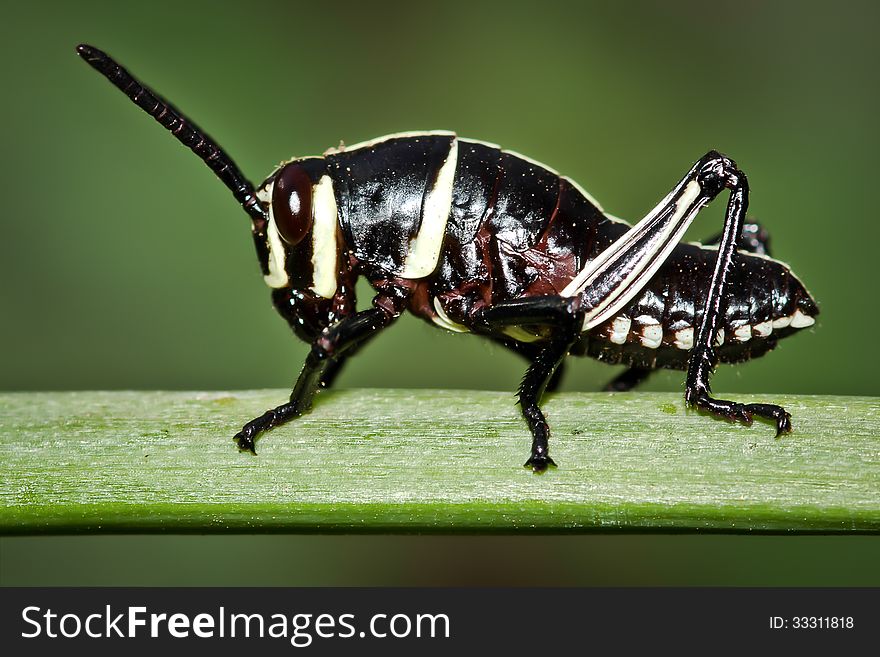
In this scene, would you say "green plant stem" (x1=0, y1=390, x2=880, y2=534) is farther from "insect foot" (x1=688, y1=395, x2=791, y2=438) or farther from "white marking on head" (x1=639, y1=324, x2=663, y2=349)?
"white marking on head" (x1=639, y1=324, x2=663, y2=349)

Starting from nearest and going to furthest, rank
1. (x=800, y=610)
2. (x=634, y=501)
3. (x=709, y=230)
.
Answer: (x=634, y=501), (x=800, y=610), (x=709, y=230)

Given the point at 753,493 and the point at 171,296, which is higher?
the point at 171,296

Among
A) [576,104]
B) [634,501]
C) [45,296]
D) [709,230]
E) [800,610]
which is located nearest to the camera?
[634,501]

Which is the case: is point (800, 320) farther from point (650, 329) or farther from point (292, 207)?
point (292, 207)

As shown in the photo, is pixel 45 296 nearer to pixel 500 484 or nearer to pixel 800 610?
pixel 500 484

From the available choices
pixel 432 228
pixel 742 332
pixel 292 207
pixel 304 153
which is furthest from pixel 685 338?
pixel 304 153

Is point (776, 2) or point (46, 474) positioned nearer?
point (46, 474)

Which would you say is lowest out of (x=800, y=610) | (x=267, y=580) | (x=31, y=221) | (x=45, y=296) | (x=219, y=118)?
(x=267, y=580)

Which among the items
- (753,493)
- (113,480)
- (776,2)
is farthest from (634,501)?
(776,2)
